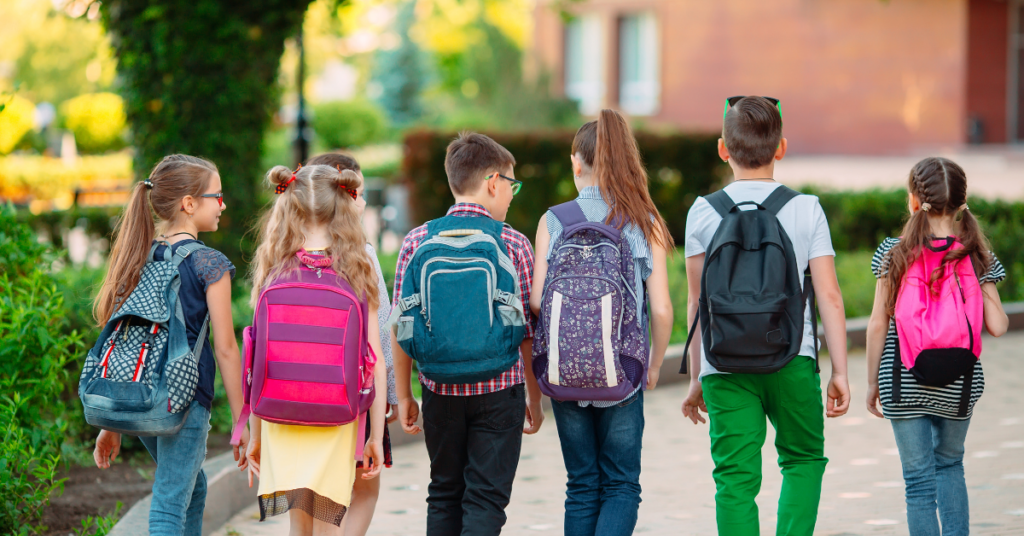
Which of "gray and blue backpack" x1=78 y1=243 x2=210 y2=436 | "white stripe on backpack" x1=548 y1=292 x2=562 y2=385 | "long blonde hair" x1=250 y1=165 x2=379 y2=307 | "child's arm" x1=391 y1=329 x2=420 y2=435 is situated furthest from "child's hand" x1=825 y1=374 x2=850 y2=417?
"gray and blue backpack" x1=78 y1=243 x2=210 y2=436

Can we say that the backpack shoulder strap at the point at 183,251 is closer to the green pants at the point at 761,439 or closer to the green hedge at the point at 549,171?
the green pants at the point at 761,439

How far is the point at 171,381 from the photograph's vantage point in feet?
10.4

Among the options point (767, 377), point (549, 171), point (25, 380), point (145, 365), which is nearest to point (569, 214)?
point (767, 377)

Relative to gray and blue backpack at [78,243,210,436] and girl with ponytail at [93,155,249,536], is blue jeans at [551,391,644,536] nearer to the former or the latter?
girl with ponytail at [93,155,249,536]

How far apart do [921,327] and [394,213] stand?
10.9 m

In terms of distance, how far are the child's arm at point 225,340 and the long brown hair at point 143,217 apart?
0.87 ft

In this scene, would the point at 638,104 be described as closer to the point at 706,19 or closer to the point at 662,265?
the point at 706,19

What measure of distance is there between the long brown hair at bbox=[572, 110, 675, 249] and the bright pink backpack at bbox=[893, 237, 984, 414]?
35.5 inches

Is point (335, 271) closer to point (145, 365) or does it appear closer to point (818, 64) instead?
point (145, 365)

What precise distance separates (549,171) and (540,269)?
986 centimetres

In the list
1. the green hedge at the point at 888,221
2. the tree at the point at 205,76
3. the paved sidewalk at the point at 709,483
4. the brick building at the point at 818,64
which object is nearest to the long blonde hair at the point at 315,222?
the paved sidewalk at the point at 709,483

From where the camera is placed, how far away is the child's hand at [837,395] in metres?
3.42

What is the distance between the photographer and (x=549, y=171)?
13180 millimetres

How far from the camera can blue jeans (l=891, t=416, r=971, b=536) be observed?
11.7 feet
